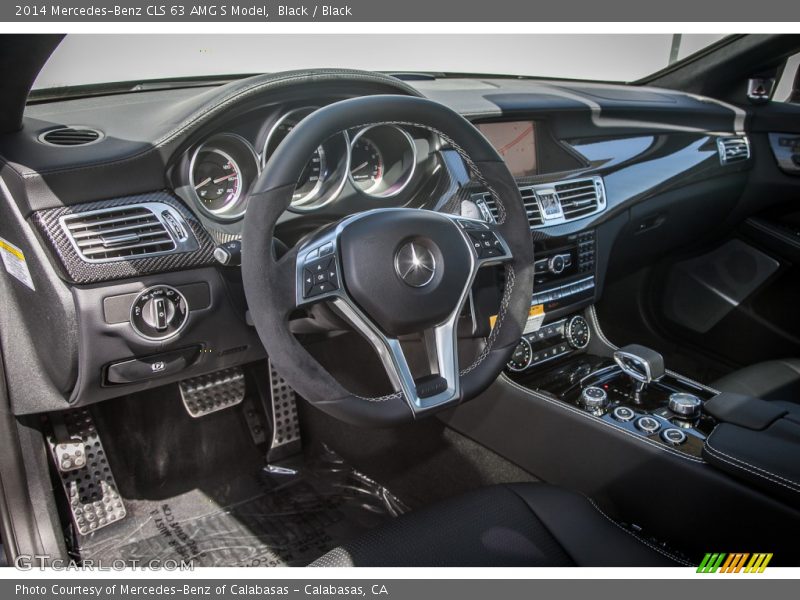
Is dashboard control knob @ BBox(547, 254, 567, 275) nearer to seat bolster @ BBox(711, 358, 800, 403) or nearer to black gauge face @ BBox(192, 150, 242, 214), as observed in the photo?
seat bolster @ BBox(711, 358, 800, 403)

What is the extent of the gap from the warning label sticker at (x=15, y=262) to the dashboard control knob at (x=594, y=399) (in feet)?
4.59

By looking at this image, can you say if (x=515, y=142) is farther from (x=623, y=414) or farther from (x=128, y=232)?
(x=128, y=232)

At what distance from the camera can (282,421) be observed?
2314mm

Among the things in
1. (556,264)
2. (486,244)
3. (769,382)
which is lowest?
(769,382)

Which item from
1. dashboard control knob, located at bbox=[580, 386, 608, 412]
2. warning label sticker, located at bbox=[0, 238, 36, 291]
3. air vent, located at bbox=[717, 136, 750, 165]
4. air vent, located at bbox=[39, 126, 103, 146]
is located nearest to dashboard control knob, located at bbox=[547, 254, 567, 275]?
dashboard control knob, located at bbox=[580, 386, 608, 412]

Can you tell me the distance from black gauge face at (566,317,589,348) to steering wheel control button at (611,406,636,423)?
40 cm

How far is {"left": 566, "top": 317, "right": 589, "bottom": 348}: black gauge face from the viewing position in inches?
88.6

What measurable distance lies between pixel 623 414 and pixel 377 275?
0.93m

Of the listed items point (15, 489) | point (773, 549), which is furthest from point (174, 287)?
point (773, 549)

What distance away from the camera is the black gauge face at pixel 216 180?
156cm

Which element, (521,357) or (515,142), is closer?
(521,357)

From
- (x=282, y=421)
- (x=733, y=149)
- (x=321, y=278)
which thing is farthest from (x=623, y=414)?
(x=733, y=149)

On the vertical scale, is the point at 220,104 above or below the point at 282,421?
above

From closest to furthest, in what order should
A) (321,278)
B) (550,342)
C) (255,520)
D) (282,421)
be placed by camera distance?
(321,278) < (255,520) < (550,342) < (282,421)
